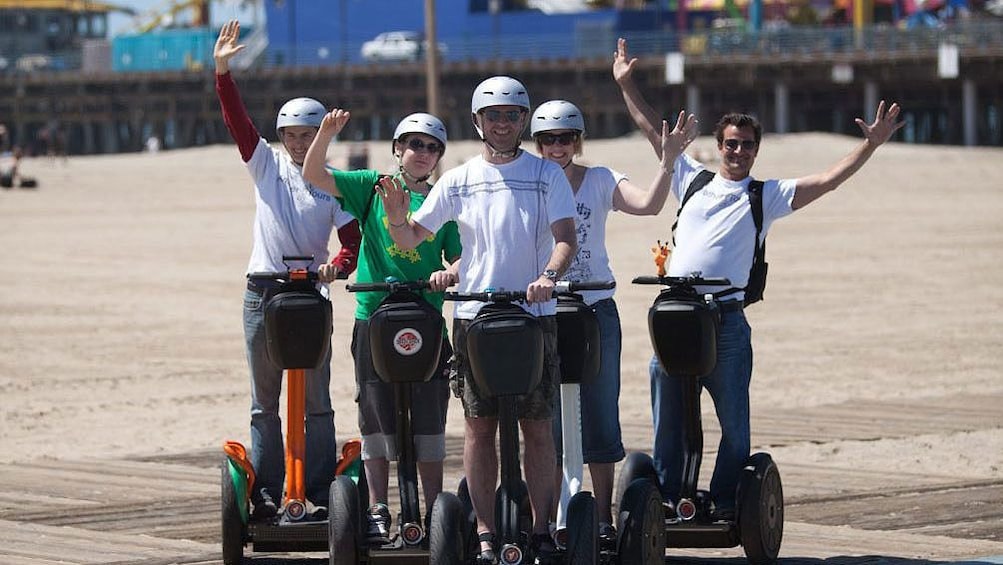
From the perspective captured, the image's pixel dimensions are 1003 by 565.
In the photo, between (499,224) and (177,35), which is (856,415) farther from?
(177,35)

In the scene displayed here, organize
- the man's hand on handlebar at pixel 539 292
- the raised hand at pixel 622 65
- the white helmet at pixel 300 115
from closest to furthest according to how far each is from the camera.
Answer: the man's hand on handlebar at pixel 539 292, the white helmet at pixel 300 115, the raised hand at pixel 622 65

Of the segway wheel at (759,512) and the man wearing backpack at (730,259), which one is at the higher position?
the man wearing backpack at (730,259)

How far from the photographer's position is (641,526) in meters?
6.89

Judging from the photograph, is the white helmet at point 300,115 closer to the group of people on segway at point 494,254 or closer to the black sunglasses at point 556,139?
the group of people on segway at point 494,254

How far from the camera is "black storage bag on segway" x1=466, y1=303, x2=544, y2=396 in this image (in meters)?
6.50

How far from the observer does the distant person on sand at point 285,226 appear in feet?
25.4

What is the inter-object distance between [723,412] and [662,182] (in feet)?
3.04

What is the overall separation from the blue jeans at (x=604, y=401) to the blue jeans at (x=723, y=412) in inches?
6.3

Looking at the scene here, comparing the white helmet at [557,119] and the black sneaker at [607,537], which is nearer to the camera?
the black sneaker at [607,537]

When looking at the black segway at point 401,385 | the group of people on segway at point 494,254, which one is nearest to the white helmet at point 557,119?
the group of people on segway at point 494,254

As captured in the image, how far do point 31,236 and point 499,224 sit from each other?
79.5 feet

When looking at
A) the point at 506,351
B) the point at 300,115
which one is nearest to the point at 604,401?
the point at 506,351

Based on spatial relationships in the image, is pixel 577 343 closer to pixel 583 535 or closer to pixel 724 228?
pixel 583 535

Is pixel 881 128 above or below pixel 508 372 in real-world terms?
above
